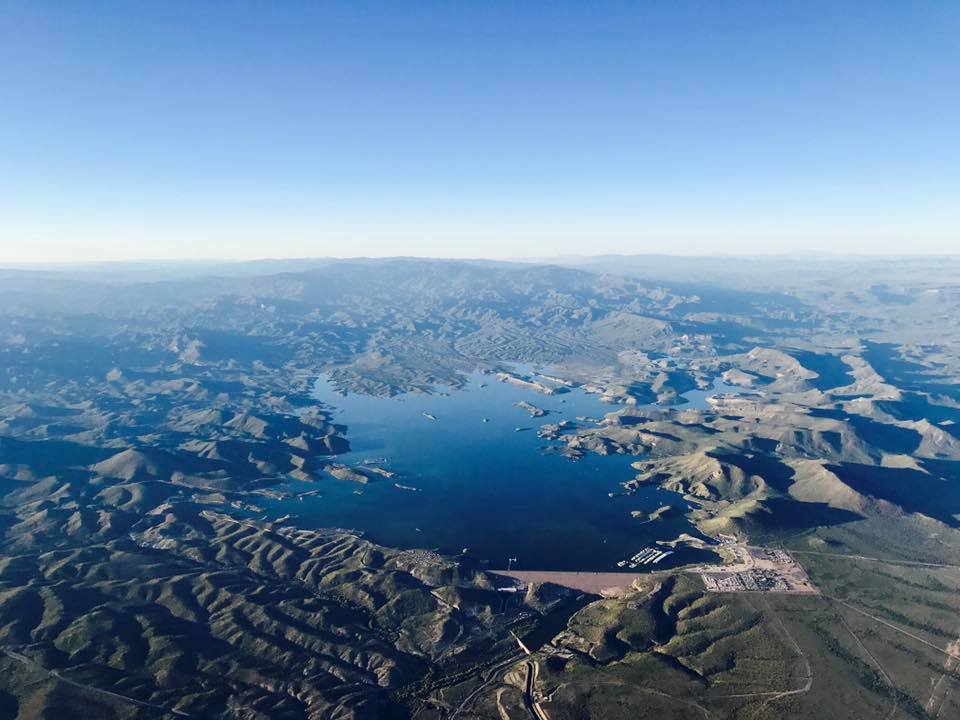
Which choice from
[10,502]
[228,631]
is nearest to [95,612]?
[228,631]

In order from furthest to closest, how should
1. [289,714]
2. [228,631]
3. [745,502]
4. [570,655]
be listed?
[745,502] → [228,631] → [570,655] → [289,714]

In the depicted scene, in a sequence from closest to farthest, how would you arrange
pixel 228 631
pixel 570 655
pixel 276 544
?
pixel 570 655
pixel 228 631
pixel 276 544

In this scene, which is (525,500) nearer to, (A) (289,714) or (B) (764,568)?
(B) (764,568)

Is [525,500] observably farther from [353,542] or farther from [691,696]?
[691,696]

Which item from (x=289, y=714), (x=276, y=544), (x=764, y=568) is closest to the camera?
(x=289, y=714)

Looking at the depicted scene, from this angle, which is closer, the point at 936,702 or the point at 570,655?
the point at 936,702

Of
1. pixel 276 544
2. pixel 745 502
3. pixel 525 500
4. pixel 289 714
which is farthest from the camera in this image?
pixel 525 500

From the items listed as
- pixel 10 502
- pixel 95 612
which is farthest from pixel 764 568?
pixel 10 502

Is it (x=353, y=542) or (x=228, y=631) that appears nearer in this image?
(x=228, y=631)
